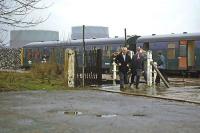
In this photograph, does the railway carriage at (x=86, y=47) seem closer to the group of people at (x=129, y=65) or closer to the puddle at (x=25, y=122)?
the group of people at (x=129, y=65)

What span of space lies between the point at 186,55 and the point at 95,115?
25835mm

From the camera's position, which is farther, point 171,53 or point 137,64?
point 171,53

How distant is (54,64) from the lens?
3297 cm

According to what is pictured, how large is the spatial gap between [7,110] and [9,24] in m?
7.35

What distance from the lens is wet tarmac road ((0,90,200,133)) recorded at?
1057cm

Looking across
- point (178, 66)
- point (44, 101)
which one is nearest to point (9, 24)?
point (44, 101)

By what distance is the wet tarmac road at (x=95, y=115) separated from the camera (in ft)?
34.7

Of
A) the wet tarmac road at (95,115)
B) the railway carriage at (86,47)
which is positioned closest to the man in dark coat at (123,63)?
the wet tarmac road at (95,115)

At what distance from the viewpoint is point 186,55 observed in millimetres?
37844

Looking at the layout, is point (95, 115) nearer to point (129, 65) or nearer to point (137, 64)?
point (137, 64)

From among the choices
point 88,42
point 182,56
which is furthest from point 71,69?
point 88,42

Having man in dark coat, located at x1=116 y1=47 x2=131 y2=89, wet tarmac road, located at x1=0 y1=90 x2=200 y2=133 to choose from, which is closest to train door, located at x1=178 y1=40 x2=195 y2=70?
man in dark coat, located at x1=116 y1=47 x2=131 y2=89

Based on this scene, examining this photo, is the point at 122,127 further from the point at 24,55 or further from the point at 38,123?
the point at 24,55

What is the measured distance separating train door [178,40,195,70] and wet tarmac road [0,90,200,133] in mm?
20313
